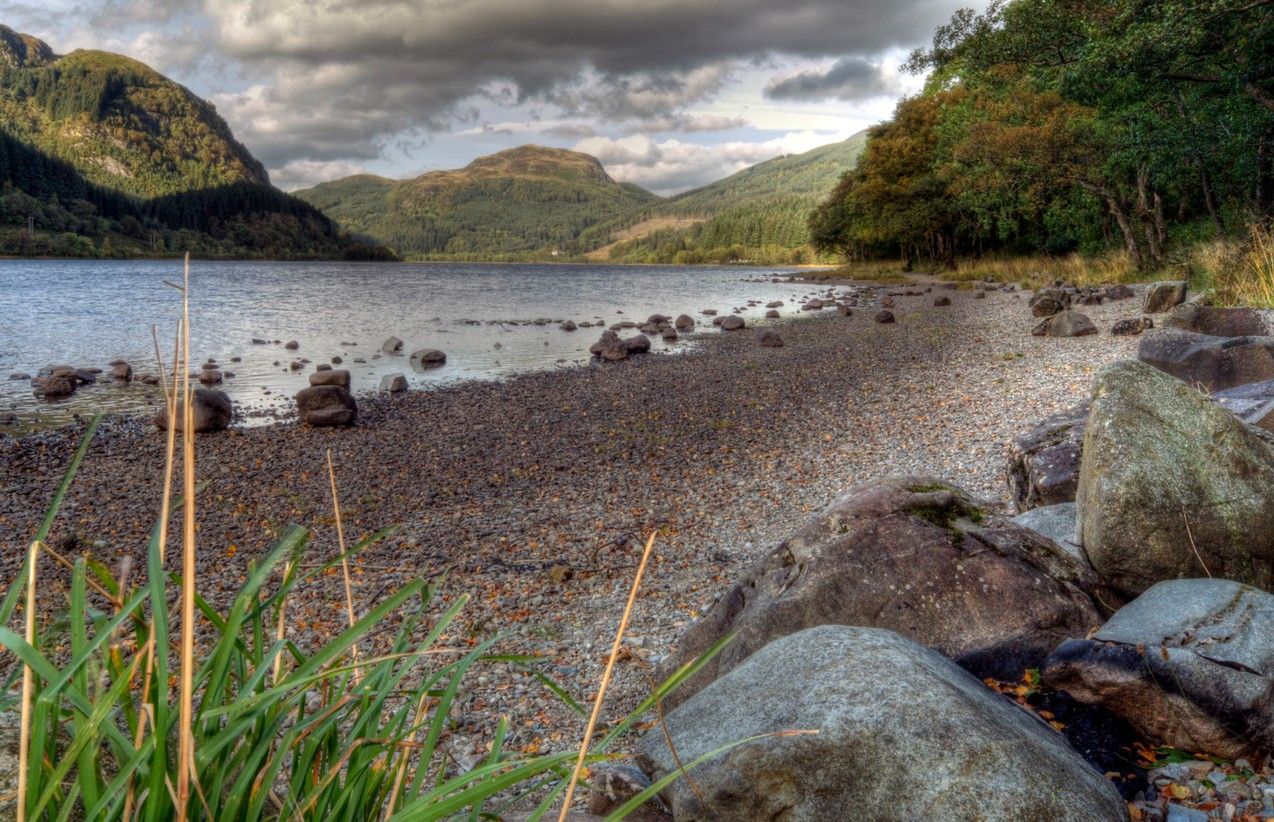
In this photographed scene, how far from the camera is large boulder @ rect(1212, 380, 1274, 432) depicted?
6.67m

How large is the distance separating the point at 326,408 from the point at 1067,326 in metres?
18.8

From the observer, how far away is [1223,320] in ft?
46.6

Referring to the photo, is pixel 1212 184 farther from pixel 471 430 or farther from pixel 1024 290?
pixel 471 430

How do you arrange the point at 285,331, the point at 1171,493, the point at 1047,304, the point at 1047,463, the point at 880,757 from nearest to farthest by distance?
1. the point at 880,757
2. the point at 1171,493
3. the point at 1047,463
4. the point at 1047,304
5. the point at 285,331

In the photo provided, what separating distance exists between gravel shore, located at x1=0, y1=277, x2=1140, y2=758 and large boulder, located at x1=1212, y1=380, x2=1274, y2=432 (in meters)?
2.36

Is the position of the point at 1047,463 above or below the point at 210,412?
above

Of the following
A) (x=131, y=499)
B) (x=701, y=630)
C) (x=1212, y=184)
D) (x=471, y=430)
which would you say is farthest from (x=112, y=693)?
(x=1212, y=184)

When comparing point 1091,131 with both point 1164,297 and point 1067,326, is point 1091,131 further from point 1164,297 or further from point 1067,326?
point 1067,326

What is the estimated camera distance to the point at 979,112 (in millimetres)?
38750

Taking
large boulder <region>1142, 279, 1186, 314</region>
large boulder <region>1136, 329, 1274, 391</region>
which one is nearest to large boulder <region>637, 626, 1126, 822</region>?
large boulder <region>1136, 329, 1274, 391</region>

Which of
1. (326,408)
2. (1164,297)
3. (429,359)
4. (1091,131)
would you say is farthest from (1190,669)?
(1091,131)

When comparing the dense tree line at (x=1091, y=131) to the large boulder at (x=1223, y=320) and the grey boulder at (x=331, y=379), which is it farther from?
the grey boulder at (x=331, y=379)

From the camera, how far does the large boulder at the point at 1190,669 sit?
338 cm

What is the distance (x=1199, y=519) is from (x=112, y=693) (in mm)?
5618
